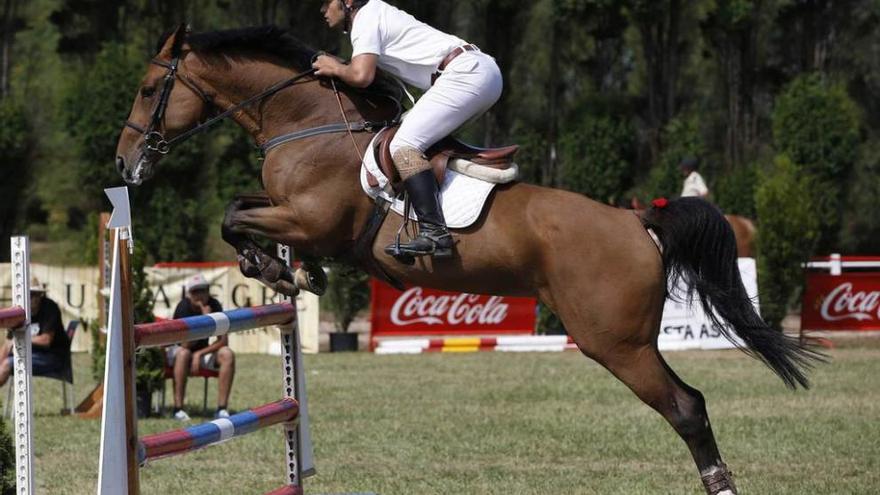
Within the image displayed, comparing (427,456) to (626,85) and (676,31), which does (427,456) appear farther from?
(626,85)

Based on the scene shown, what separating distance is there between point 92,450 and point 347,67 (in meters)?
4.25

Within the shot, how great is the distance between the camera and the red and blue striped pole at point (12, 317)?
4934 mm

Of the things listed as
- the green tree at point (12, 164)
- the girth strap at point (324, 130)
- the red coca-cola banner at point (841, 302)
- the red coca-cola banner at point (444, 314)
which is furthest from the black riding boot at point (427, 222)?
the green tree at point (12, 164)

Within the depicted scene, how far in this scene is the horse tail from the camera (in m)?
6.34

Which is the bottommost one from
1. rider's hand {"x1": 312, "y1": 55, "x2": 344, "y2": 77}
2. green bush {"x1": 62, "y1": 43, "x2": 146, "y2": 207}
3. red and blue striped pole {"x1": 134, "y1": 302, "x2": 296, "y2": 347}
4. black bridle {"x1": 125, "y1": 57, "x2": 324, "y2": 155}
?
red and blue striped pole {"x1": 134, "y1": 302, "x2": 296, "y2": 347}

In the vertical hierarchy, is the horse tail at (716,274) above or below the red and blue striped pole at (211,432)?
above

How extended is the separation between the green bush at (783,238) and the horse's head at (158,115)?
36.3 ft

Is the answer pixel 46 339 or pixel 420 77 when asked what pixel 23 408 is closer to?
pixel 420 77

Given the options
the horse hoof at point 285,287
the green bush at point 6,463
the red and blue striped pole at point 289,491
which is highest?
the horse hoof at point 285,287

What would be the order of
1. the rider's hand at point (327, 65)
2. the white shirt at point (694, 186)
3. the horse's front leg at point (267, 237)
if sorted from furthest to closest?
the white shirt at point (694, 186) < the rider's hand at point (327, 65) < the horse's front leg at point (267, 237)

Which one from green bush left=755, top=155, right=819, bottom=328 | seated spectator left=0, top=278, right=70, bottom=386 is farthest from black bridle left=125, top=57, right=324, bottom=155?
green bush left=755, top=155, right=819, bottom=328

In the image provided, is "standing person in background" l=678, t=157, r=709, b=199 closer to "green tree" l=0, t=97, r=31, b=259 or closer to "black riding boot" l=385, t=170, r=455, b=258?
"black riding boot" l=385, t=170, r=455, b=258

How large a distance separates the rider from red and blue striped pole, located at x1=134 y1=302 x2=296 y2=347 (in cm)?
69

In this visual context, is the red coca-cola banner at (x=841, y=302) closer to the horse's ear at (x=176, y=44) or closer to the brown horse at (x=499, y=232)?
the brown horse at (x=499, y=232)
